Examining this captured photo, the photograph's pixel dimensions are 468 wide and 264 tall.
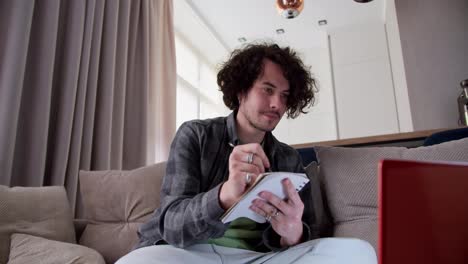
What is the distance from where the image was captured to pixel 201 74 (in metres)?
4.74

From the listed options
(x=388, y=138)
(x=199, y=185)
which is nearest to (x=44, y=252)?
(x=199, y=185)

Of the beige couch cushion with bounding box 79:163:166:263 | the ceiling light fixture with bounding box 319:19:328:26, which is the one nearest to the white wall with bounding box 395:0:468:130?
the ceiling light fixture with bounding box 319:19:328:26

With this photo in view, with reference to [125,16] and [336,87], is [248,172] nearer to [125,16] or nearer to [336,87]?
[125,16]

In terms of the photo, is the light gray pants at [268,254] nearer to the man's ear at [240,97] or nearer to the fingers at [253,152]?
the fingers at [253,152]

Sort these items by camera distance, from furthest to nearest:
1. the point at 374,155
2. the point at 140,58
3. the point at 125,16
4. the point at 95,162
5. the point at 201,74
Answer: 1. the point at 201,74
2. the point at 140,58
3. the point at 125,16
4. the point at 95,162
5. the point at 374,155

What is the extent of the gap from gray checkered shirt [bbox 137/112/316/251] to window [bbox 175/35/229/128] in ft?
9.02

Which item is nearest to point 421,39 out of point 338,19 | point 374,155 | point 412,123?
point 412,123

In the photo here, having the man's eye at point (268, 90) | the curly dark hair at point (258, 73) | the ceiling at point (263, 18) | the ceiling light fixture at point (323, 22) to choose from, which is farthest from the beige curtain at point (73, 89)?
the ceiling light fixture at point (323, 22)

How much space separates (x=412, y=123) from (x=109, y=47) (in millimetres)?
2497

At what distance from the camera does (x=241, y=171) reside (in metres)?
0.67

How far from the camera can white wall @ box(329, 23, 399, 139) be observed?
13.2 ft

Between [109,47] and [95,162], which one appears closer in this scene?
[95,162]

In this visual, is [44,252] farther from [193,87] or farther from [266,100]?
[193,87]

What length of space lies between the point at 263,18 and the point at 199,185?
140 inches
